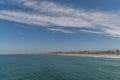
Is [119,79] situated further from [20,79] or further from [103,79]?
[20,79]

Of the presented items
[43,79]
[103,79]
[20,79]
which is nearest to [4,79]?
[20,79]

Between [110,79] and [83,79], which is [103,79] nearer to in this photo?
[110,79]

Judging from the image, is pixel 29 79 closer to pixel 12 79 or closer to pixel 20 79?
pixel 20 79

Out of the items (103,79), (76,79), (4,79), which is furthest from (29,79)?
(103,79)

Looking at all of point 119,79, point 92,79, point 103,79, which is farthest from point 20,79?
point 119,79

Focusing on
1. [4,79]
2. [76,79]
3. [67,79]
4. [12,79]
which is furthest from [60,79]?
[4,79]

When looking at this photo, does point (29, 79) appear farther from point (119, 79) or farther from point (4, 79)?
point (119, 79)
